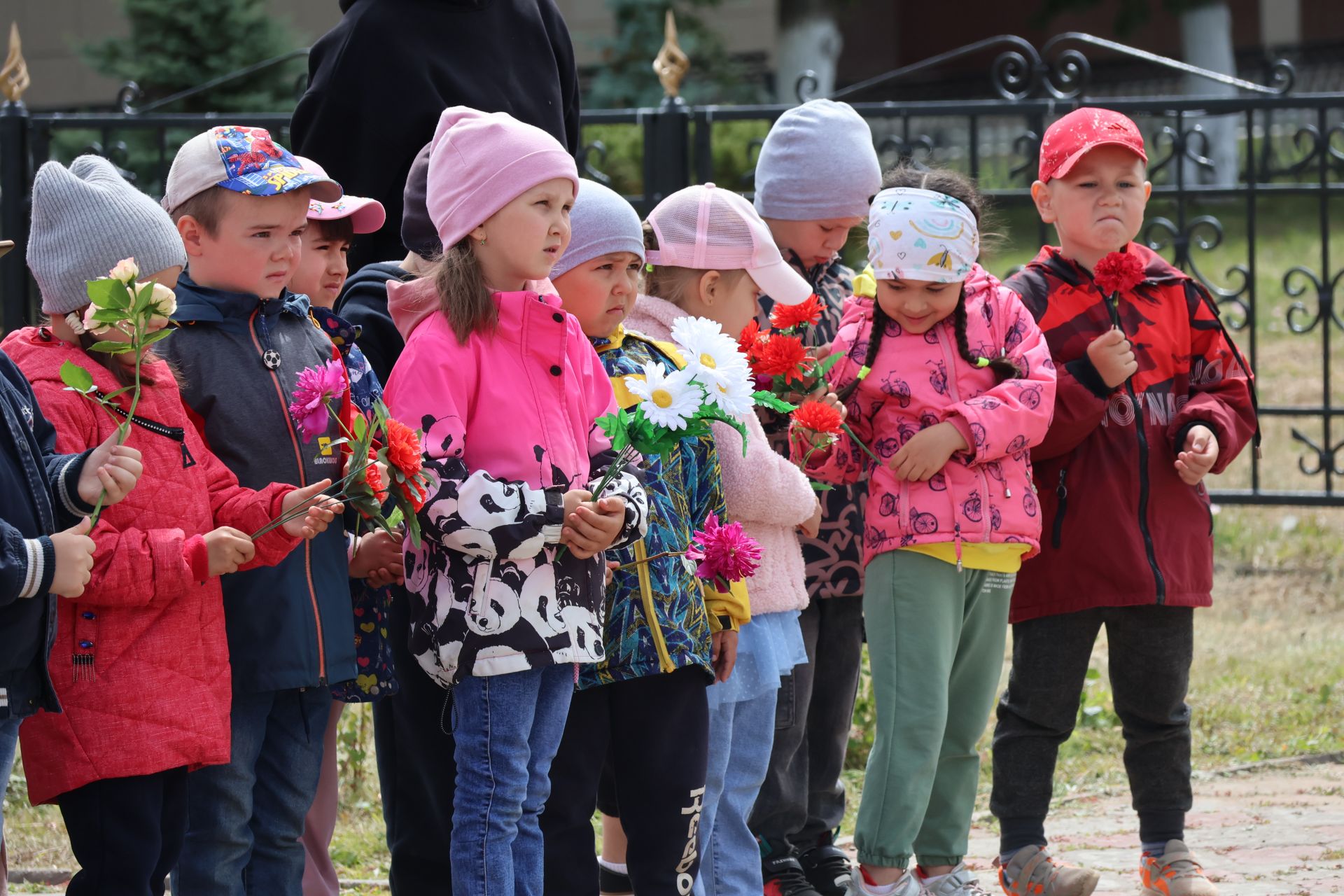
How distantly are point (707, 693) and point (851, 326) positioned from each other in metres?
1.00

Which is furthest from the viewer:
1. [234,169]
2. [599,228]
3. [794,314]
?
[794,314]

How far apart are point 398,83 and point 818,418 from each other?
3.68ft

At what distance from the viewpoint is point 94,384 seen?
2.66 metres

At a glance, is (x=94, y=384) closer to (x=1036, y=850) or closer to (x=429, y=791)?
(x=429, y=791)

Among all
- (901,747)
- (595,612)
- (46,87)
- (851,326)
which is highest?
(46,87)

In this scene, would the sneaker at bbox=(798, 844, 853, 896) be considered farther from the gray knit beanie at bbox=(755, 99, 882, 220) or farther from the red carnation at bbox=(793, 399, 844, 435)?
the gray knit beanie at bbox=(755, 99, 882, 220)

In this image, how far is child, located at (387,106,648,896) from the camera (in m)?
2.80

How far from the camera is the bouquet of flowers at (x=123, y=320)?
2479 mm

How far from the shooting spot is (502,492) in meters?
2.78

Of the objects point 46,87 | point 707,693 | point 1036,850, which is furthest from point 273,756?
point 46,87

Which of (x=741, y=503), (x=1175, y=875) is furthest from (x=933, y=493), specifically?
(x=1175, y=875)

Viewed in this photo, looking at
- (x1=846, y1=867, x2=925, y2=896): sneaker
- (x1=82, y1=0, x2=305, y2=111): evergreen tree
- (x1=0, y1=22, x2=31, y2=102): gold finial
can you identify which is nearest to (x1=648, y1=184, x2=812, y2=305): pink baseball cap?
(x1=846, y1=867, x2=925, y2=896): sneaker

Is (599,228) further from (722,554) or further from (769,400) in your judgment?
(722,554)

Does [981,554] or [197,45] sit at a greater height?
[197,45]
